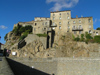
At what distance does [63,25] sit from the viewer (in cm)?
5000

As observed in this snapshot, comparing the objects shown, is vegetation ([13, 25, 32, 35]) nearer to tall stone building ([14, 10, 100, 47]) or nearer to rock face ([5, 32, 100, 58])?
tall stone building ([14, 10, 100, 47])

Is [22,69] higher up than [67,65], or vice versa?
[67,65]

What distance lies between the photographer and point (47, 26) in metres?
49.3

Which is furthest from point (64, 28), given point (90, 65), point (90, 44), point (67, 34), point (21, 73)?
point (21, 73)

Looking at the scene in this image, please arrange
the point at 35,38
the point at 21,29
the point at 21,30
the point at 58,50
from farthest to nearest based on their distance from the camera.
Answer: the point at 21,29
the point at 21,30
the point at 35,38
the point at 58,50

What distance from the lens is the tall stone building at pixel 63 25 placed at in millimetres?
46938

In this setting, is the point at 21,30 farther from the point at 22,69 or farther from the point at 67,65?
the point at 67,65

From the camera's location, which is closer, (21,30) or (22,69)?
(22,69)

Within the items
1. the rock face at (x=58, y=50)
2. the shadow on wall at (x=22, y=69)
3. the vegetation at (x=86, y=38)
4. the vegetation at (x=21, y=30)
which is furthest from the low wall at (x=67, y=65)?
the vegetation at (x=21, y=30)

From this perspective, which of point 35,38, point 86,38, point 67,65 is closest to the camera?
point 67,65

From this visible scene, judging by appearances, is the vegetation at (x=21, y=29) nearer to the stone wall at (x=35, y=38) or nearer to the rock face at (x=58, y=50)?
the stone wall at (x=35, y=38)

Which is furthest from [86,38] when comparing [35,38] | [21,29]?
[21,29]

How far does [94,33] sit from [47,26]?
66.4ft

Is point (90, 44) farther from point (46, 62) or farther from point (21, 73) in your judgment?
point (21, 73)
